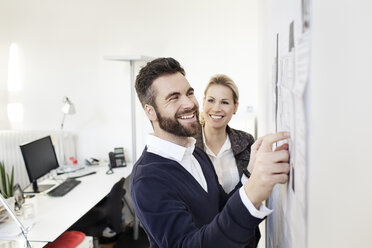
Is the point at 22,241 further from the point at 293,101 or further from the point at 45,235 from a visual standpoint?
the point at 293,101

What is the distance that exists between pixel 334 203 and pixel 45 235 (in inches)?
75.4

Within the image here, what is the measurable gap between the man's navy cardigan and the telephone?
2.36 meters

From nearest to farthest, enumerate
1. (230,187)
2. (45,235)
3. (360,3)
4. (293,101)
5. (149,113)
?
(360,3) < (293,101) < (149,113) < (230,187) < (45,235)

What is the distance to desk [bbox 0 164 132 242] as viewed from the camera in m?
1.90

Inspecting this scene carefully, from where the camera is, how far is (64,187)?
270cm

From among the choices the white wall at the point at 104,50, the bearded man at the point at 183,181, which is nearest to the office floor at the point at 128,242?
the white wall at the point at 104,50

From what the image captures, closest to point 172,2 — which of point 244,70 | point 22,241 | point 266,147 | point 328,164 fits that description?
point 244,70

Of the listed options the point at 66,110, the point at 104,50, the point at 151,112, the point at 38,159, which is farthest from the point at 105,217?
the point at 104,50

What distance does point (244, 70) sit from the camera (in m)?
3.20

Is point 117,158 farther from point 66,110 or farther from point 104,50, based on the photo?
point 104,50

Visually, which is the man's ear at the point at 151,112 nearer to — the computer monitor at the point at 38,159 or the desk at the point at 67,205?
the desk at the point at 67,205

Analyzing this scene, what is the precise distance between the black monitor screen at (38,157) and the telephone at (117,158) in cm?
59

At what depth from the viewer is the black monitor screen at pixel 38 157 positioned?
2.58 m

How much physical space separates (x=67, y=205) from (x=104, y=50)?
6.20ft
